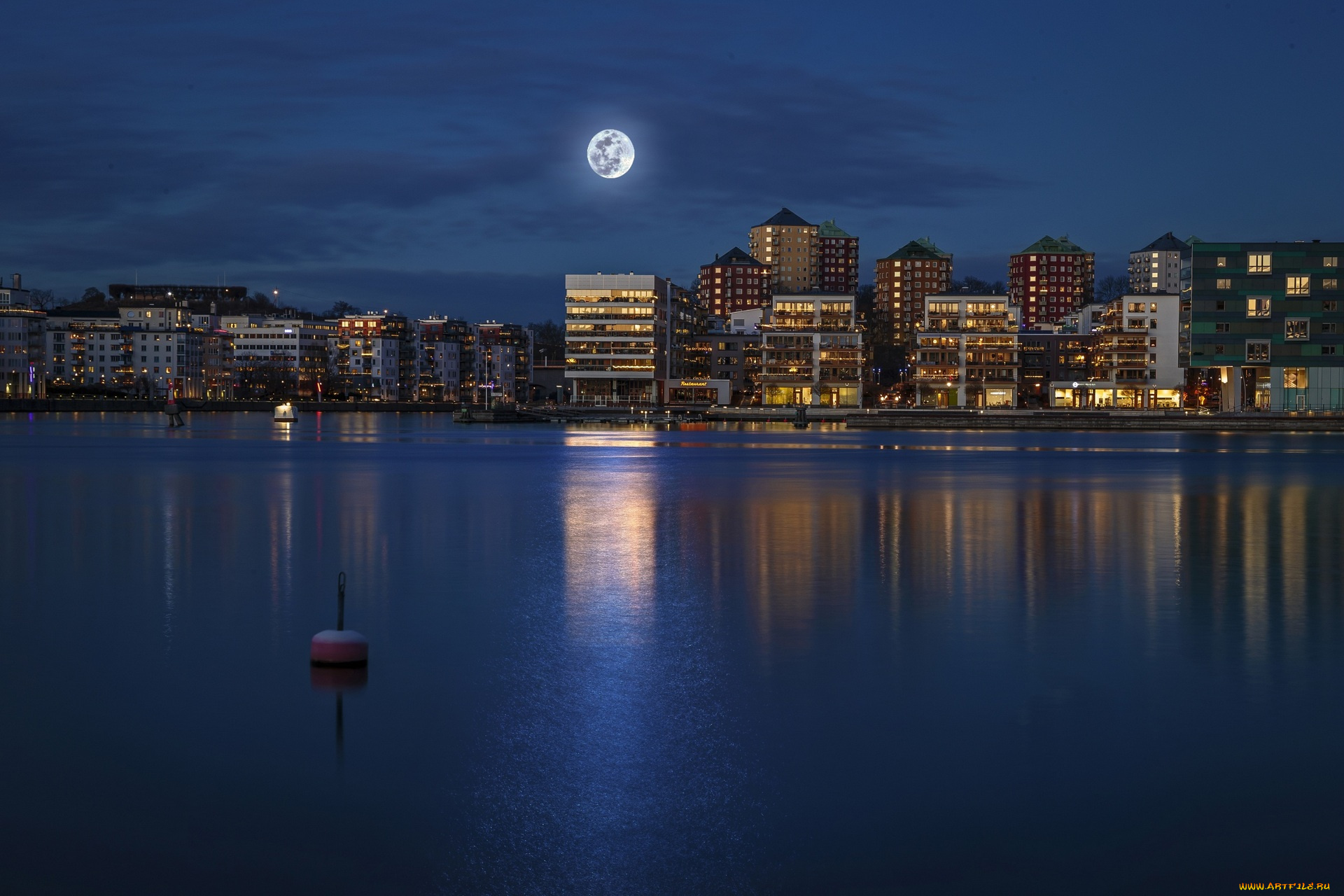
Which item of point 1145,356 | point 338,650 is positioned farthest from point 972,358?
point 338,650

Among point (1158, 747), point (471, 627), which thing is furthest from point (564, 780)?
point (471, 627)

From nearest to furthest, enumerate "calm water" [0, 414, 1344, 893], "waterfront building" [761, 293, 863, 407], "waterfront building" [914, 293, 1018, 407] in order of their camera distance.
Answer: "calm water" [0, 414, 1344, 893] < "waterfront building" [914, 293, 1018, 407] < "waterfront building" [761, 293, 863, 407]

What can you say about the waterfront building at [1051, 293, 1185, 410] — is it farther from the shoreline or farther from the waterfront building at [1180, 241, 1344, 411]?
the waterfront building at [1180, 241, 1344, 411]

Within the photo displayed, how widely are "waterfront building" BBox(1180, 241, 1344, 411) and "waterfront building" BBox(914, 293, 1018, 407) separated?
4364 centimetres

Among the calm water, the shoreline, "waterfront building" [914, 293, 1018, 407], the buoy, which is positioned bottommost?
the calm water

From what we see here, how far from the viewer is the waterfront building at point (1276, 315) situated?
426 ft

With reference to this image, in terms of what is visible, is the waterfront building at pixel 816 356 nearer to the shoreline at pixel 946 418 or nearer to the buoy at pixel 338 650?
the shoreline at pixel 946 418

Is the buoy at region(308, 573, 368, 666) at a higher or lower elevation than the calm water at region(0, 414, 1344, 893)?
higher

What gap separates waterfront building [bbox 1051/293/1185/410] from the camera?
174m

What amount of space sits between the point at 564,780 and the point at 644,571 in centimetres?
1190

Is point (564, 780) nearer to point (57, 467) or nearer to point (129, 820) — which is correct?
point (129, 820)

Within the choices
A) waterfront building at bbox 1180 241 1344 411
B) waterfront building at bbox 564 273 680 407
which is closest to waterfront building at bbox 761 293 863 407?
waterfront building at bbox 564 273 680 407

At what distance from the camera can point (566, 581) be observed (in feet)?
66.0

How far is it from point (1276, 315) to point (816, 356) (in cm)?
6393
